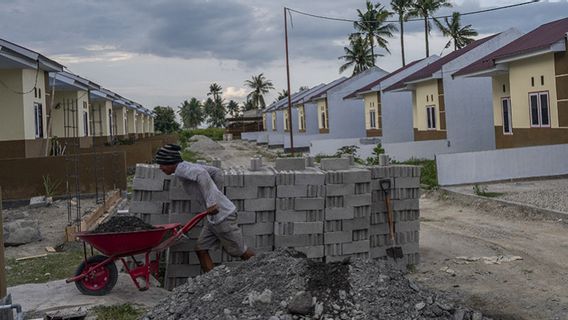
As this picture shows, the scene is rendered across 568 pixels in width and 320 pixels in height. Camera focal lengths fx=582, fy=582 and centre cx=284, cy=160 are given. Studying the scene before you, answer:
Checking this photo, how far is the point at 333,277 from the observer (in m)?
5.04

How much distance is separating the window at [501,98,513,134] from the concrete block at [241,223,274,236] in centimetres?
1542

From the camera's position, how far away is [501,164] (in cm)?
1620

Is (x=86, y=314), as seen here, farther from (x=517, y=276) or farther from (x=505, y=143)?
(x=505, y=143)

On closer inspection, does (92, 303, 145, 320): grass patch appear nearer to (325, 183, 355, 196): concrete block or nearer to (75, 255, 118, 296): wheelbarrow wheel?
(75, 255, 118, 296): wheelbarrow wheel

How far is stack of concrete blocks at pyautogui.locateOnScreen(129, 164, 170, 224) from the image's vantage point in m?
7.16

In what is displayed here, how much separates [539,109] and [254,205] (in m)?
13.8

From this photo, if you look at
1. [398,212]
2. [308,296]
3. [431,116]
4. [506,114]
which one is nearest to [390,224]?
[398,212]

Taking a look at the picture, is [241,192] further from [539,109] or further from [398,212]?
[539,109]

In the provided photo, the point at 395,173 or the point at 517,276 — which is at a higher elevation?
the point at 395,173

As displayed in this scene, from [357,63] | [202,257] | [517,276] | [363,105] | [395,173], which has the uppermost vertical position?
[357,63]

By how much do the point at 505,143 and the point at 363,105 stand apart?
17930mm

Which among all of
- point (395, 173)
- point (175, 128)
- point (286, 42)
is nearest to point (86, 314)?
point (395, 173)

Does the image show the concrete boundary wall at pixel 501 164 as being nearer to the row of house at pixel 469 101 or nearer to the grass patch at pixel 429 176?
the grass patch at pixel 429 176

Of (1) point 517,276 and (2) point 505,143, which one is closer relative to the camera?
(1) point 517,276
